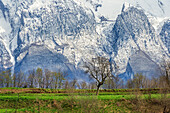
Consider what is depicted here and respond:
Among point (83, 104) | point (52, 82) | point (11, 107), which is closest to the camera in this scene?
point (83, 104)

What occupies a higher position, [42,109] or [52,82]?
[52,82]

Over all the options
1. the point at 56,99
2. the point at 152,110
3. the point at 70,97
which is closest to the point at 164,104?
the point at 152,110

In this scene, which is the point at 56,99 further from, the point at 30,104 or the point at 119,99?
the point at 119,99

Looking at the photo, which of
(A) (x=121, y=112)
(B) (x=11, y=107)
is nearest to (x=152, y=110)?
(A) (x=121, y=112)

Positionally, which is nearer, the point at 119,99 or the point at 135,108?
the point at 135,108

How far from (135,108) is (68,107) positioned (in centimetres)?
1422

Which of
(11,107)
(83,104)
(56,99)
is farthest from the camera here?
(56,99)

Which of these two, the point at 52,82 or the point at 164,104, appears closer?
the point at 164,104

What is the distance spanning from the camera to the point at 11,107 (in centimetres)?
4744

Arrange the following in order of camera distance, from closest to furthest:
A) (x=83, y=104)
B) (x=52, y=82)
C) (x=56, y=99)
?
(x=83, y=104)
(x=56, y=99)
(x=52, y=82)

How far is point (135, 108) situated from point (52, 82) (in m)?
69.3

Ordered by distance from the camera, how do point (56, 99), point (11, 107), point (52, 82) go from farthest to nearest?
point (52, 82), point (56, 99), point (11, 107)

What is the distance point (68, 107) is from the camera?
1886 inches

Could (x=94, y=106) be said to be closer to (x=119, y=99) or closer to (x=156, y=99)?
(x=119, y=99)
